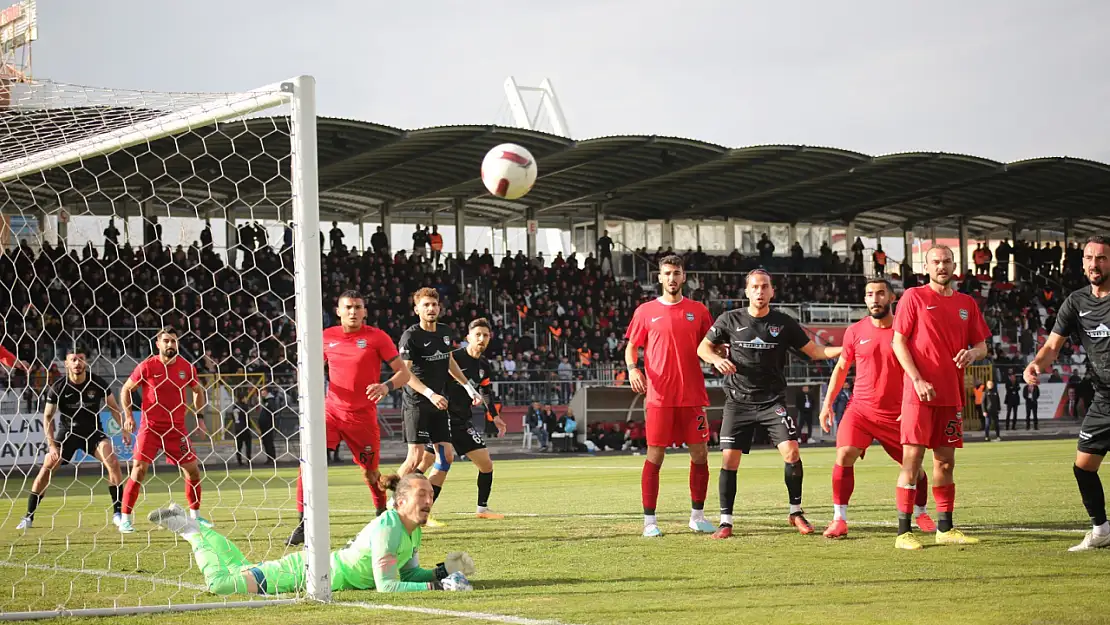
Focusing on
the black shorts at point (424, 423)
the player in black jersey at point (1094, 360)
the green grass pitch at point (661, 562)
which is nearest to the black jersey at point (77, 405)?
the green grass pitch at point (661, 562)

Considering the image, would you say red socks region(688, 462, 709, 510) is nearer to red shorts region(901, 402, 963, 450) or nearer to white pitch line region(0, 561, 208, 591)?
→ red shorts region(901, 402, 963, 450)

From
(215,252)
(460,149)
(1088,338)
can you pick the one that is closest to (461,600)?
(1088,338)

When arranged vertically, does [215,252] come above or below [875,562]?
above

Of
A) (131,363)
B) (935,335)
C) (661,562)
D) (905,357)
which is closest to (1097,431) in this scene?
(935,335)

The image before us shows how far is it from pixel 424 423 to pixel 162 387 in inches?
99.2

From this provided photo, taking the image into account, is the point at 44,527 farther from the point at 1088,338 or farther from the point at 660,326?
the point at 1088,338

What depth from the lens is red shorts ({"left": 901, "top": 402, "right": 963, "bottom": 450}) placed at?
8609mm

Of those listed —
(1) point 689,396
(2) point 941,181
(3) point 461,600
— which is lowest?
(3) point 461,600

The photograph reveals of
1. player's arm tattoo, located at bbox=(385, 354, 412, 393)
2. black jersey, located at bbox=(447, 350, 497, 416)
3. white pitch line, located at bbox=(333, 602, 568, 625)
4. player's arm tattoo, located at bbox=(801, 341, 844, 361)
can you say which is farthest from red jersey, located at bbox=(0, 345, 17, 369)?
player's arm tattoo, located at bbox=(801, 341, 844, 361)

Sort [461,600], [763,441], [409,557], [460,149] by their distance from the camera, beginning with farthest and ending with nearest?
1. [460,149]
2. [763,441]
3. [409,557]
4. [461,600]

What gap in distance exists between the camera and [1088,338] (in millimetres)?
8359

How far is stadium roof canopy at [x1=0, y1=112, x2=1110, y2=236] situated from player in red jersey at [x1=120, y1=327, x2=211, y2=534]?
15318mm

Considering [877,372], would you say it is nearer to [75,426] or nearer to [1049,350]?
[1049,350]

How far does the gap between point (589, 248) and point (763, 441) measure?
56.8ft
